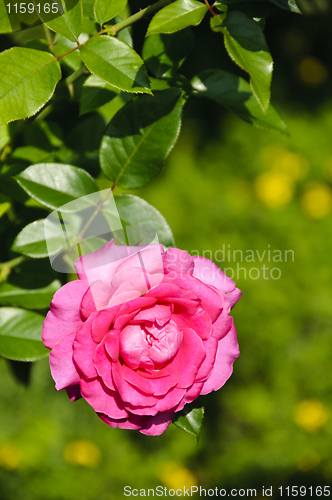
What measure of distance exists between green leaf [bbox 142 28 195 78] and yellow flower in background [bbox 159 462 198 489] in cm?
143

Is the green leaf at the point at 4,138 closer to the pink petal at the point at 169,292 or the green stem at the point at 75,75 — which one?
the green stem at the point at 75,75

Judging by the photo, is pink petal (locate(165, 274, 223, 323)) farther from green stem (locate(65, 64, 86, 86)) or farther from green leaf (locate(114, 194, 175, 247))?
green stem (locate(65, 64, 86, 86))

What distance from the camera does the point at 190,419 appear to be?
0.62 metres

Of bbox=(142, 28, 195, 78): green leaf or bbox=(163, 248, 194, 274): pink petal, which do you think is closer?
bbox=(163, 248, 194, 274): pink petal

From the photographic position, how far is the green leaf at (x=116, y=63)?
22.0 inches

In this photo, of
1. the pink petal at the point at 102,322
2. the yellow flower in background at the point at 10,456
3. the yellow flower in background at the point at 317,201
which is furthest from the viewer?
the yellow flower in background at the point at 317,201

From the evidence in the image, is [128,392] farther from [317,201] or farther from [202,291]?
[317,201]

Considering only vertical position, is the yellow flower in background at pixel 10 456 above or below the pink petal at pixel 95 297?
below

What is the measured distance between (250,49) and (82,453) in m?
1.51

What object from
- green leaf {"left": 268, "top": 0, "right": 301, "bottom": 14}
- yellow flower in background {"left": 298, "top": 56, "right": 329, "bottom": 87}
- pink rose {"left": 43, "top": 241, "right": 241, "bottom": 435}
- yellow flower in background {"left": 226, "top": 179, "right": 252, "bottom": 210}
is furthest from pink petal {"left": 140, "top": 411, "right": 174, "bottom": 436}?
yellow flower in background {"left": 298, "top": 56, "right": 329, "bottom": 87}

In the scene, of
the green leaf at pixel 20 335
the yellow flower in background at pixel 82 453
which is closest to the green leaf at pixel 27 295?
the green leaf at pixel 20 335

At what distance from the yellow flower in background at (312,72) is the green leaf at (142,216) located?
2019 mm

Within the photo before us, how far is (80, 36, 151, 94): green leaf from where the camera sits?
1.83 feet

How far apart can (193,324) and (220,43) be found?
1.94 metres
